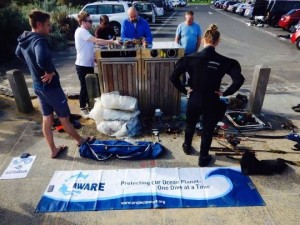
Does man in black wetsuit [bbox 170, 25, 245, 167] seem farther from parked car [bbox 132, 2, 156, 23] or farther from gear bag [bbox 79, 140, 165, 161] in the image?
parked car [bbox 132, 2, 156, 23]

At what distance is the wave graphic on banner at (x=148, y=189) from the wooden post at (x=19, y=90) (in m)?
2.38

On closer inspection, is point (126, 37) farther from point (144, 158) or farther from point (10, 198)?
point (10, 198)

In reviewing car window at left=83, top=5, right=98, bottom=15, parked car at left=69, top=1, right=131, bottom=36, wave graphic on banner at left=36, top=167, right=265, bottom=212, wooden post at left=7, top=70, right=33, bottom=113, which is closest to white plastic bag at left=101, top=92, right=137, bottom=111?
wave graphic on banner at left=36, top=167, right=265, bottom=212

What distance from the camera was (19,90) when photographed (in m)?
5.33

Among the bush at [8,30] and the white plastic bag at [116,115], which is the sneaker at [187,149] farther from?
the bush at [8,30]

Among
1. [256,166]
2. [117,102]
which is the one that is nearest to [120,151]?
[117,102]

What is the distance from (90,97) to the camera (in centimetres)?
520

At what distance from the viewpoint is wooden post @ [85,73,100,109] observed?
16.4ft

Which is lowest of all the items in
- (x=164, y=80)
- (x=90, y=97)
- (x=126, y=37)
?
(x=90, y=97)

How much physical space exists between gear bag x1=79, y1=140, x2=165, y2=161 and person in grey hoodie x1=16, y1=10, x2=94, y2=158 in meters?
0.60

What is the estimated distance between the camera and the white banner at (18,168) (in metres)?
3.71

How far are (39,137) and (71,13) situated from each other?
43.0 feet

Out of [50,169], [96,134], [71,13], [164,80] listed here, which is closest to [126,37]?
[164,80]

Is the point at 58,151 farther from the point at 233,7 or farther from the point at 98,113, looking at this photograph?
the point at 233,7
